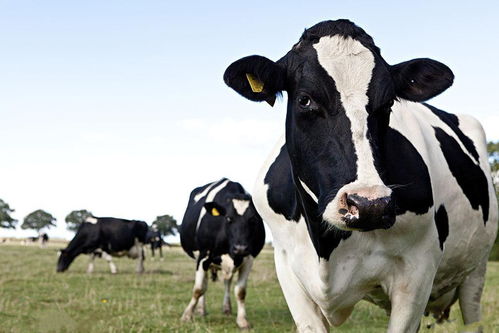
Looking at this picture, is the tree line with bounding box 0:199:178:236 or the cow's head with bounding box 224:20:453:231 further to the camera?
the tree line with bounding box 0:199:178:236

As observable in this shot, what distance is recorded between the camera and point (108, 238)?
24312 mm

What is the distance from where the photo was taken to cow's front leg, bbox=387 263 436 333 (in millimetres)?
3527

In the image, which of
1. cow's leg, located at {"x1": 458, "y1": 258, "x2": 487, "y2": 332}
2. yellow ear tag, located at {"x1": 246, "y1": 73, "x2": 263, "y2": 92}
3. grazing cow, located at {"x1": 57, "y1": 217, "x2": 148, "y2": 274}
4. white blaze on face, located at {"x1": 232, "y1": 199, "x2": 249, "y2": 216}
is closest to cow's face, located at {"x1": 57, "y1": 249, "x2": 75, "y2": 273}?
grazing cow, located at {"x1": 57, "y1": 217, "x2": 148, "y2": 274}

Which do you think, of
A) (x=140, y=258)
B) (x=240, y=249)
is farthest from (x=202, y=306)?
(x=140, y=258)

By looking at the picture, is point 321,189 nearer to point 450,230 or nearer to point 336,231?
point 336,231

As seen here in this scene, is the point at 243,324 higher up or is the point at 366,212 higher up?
the point at 366,212

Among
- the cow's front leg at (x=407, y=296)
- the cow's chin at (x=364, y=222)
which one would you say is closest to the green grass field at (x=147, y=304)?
the cow's front leg at (x=407, y=296)

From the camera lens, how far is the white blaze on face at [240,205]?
10.1 meters

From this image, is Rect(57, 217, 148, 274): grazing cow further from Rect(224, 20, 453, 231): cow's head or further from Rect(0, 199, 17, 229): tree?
Rect(0, 199, 17, 229): tree

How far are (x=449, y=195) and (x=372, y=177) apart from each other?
5.92ft

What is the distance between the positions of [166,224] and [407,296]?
113891mm

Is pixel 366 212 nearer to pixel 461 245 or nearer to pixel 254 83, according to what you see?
pixel 254 83

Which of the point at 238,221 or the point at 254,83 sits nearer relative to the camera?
the point at 254,83

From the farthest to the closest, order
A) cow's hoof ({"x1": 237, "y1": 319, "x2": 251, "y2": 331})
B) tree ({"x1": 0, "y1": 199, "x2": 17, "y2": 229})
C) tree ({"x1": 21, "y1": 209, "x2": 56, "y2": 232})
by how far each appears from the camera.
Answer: tree ({"x1": 21, "y1": 209, "x2": 56, "y2": 232}) < tree ({"x1": 0, "y1": 199, "x2": 17, "y2": 229}) < cow's hoof ({"x1": 237, "y1": 319, "x2": 251, "y2": 331})
